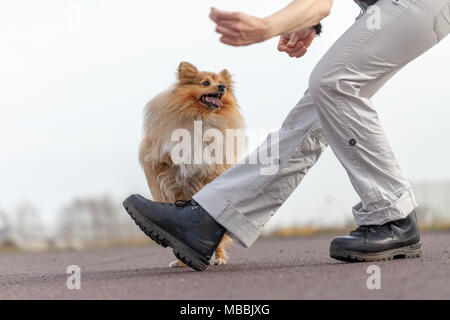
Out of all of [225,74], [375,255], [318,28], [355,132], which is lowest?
[375,255]

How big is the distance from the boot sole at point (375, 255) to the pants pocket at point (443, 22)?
3.99 ft

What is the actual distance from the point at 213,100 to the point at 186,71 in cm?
38

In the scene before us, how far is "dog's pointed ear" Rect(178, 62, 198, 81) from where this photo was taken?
499 cm

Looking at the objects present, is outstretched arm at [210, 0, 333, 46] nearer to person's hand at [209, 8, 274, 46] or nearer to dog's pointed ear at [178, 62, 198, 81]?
person's hand at [209, 8, 274, 46]

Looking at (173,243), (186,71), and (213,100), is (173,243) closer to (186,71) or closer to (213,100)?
(213,100)

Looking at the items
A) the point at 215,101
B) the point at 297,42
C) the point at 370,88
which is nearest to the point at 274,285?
the point at 370,88

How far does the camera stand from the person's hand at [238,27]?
2.59 m

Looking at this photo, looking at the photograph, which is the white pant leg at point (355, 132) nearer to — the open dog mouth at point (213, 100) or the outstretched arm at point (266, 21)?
the outstretched arm at point (266, 21)

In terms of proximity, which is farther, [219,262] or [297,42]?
[219,262]

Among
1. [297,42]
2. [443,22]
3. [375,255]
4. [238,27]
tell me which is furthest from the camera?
[297,42]

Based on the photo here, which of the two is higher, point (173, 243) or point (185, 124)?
point (185, 124)

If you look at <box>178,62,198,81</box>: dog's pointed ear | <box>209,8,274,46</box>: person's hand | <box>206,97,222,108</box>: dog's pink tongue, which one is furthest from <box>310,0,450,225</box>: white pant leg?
<box>178,62,198,81</box>: dog's pointed ear

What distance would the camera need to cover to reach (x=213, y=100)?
4.86 meters
